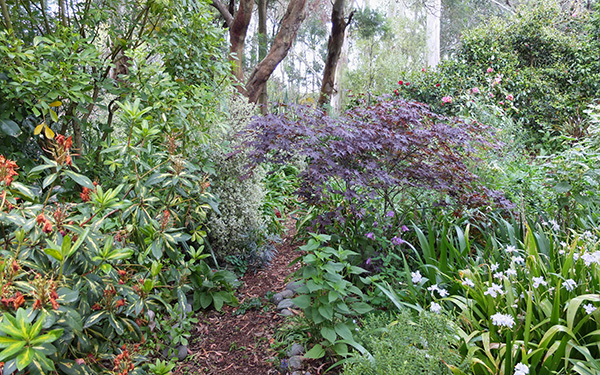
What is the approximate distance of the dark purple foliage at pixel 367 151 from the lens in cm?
255

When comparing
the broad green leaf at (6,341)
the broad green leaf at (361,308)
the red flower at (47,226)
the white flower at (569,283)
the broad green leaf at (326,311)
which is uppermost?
the red flower at (47,226)

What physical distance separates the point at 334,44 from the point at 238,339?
7.21 m

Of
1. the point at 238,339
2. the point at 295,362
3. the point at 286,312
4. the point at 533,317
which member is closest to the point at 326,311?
the point at 295,362

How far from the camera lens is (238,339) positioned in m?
2.51

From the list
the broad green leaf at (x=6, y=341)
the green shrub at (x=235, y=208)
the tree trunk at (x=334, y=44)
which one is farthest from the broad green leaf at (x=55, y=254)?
the tree trunk at (x=334, y=44)

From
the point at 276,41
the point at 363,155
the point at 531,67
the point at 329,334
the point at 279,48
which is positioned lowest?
the point at 329,334

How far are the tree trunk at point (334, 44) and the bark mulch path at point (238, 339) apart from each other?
608 cm

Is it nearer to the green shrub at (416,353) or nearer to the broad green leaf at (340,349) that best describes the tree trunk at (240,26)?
the broad green leaf at (340,349)

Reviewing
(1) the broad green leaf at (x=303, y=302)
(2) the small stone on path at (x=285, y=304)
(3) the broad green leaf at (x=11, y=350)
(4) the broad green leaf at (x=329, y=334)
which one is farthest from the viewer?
(2) the small stone on path at (x=285, y=304)

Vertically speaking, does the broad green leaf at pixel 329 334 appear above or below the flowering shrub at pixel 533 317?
below

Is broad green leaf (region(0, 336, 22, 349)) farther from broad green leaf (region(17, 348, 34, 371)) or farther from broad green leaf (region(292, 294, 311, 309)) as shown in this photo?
broad green leaf (region(292, 294, 311, 309))

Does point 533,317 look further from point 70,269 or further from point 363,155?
point 70,269

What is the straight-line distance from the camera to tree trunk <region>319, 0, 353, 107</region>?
25.6 ft

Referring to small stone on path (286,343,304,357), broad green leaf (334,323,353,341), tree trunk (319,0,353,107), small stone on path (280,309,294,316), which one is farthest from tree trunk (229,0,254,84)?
broad green leaf (334,323,353,341)
